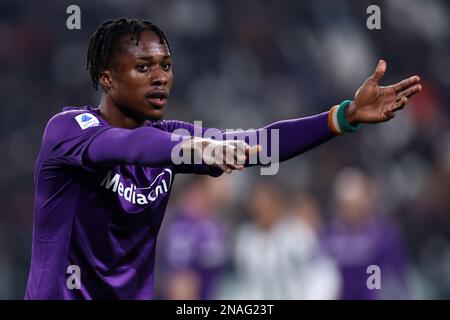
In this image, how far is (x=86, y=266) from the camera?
12.4 feet

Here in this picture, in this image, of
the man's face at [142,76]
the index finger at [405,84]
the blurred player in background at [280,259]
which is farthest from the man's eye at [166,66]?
the blurred player in background at [280,259]

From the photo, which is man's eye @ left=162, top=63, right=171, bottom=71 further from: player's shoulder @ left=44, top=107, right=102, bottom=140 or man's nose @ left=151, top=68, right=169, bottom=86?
player's shoulder @ left=44, top=107, right=102, bottom=140

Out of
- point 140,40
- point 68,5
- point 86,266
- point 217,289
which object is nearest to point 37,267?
point 86,266

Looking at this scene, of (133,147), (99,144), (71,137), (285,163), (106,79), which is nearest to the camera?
(133,147)

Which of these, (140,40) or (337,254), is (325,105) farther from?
(140,40)

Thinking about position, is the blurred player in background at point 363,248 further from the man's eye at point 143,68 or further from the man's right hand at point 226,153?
the man's right hand at point 226,153

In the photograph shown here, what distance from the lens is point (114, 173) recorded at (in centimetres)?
377

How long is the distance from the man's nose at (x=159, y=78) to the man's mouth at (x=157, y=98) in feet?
0.13

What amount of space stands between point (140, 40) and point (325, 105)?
6192mm

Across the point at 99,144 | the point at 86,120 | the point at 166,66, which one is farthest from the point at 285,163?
the point at 99,144

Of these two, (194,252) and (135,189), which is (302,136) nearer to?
(135,189)

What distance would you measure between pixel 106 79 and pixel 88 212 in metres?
0.58

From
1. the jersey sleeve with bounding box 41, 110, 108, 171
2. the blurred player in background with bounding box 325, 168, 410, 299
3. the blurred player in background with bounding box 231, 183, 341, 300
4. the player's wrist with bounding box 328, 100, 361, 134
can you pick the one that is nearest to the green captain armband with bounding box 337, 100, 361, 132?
the player's wrist with bounding box 328, 100, 361, 134
